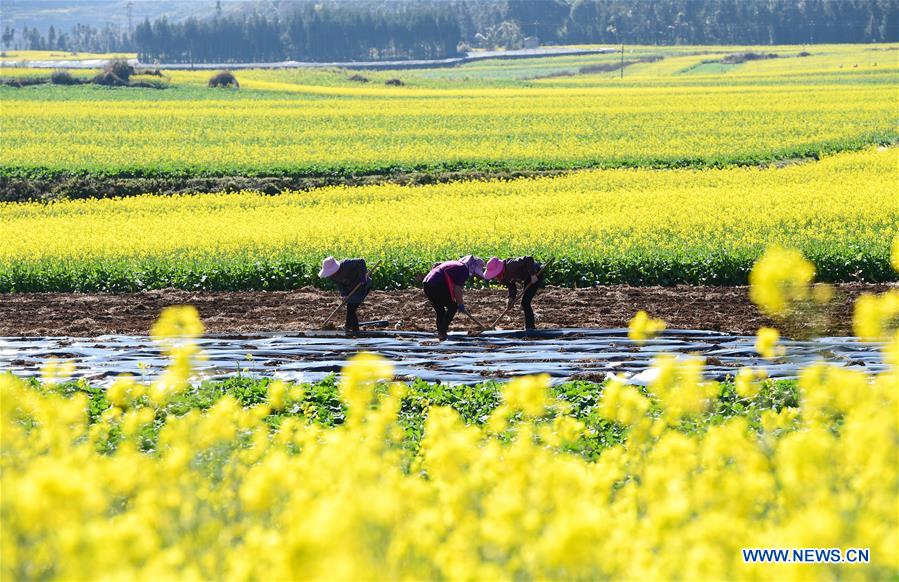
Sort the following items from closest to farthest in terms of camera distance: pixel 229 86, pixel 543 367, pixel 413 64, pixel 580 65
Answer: pixel 543 367 → pixel 229 86 → pixel 580 65 → pixel 413 64

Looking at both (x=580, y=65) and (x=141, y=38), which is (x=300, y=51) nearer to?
(x=141, y=38)

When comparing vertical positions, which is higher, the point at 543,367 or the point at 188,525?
the point at 188,525

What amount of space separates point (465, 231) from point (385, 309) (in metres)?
5.66

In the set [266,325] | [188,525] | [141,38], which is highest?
[141,38]

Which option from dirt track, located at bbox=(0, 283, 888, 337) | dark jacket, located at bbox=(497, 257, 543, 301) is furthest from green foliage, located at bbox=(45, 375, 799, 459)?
dirt track, located at bbox=(0, 283, 888, 337)

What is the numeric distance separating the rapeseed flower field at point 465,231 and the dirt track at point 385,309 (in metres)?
0.71

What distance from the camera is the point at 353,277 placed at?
15133 mm

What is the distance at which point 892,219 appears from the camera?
2325 cm

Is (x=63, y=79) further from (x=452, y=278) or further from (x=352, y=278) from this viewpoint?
(x=452, y=278)

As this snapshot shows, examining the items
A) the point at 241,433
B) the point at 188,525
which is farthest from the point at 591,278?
the point at 188,525

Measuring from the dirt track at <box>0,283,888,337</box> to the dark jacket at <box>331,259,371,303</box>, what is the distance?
1649 mm

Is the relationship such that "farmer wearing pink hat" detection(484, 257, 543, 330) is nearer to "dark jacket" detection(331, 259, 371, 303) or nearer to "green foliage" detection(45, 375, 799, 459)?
"dark jacket" detection(331, 259, 371, 303)

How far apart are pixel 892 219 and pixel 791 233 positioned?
241 centimetres

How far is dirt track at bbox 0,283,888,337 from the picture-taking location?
1683cm
